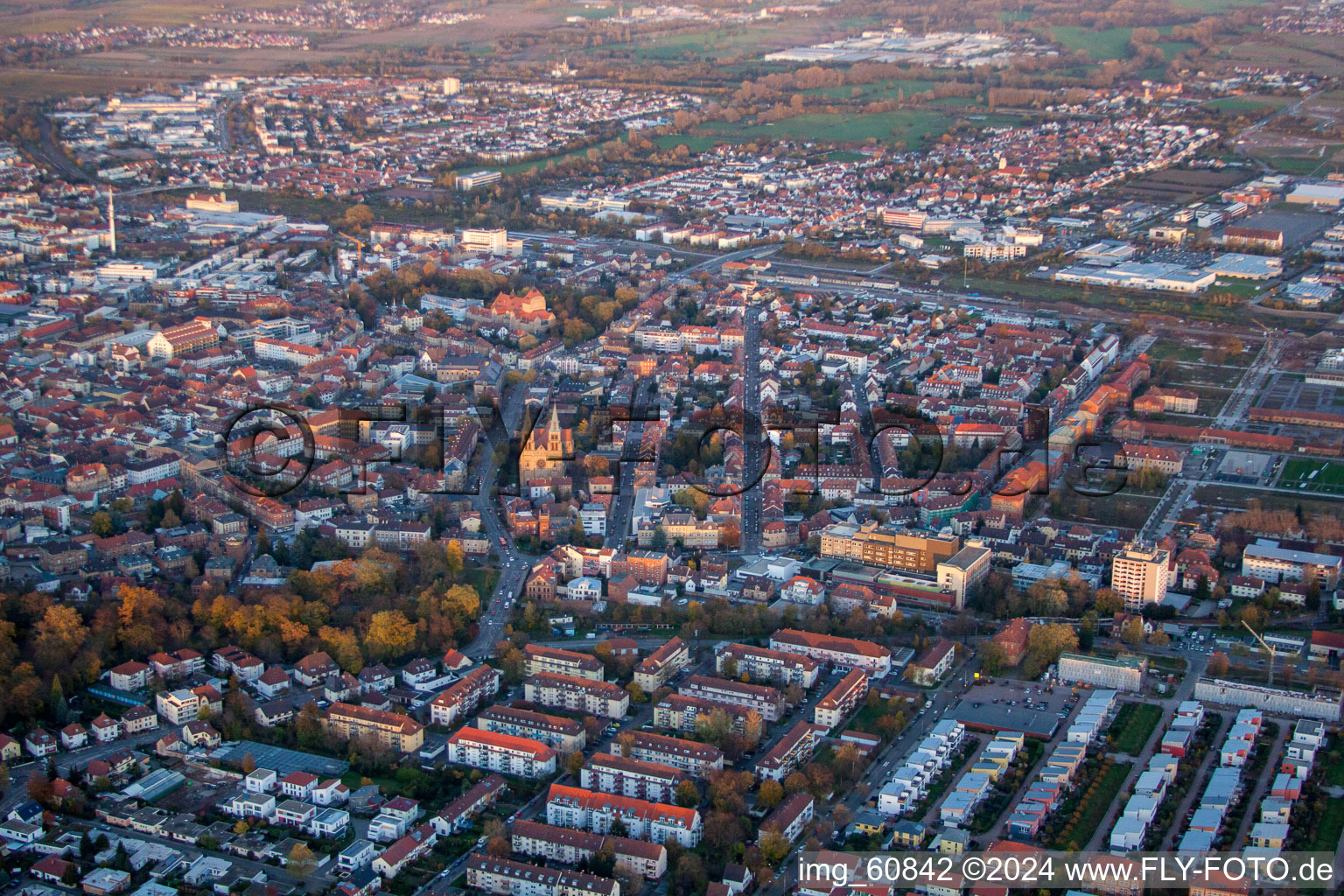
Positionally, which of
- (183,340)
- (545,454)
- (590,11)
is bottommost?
(545,454)

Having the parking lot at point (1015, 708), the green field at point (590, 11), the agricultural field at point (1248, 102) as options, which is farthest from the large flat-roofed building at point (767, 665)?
the green field at point (590, 11)

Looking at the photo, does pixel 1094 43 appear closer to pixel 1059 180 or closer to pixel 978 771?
pixel 1059 180

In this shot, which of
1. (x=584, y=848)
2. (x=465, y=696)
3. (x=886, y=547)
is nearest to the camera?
(x=584, y=848)

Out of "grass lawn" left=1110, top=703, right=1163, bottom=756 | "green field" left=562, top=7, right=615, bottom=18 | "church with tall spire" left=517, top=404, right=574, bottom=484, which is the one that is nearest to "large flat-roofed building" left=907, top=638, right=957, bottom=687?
"grass lawn" left=1110, top=703, right=1163, bottom=756

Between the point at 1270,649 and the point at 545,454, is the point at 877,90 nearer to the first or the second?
the point at 545,454

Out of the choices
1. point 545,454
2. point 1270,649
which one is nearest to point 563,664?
point 545,454

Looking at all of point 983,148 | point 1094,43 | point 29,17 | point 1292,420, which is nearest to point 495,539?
point 1292,420
